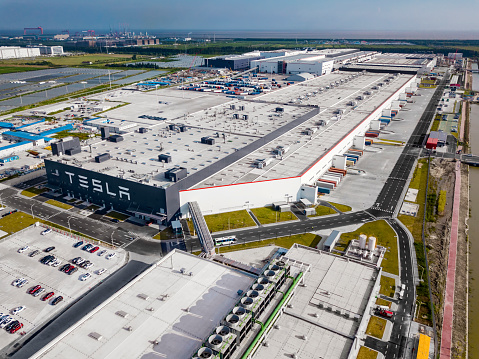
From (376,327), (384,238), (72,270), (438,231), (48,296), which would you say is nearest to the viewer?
(376,327)

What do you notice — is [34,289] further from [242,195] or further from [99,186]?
[242,195]

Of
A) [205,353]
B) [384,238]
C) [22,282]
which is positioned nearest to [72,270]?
[22,282]

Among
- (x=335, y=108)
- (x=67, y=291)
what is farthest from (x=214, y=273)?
(x=335, y=108)

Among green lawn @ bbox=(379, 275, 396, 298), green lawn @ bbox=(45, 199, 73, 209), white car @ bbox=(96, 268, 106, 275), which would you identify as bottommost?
green lawn @ bbox=(379, 275, 396, 298)

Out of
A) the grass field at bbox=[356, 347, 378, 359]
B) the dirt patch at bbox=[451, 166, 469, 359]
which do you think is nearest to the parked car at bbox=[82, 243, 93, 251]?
the grass field at bbox=[356, 347, 378, 359]

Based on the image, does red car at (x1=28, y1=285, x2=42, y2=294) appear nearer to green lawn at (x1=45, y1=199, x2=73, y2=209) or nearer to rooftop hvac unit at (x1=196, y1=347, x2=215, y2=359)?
green lawn at (x1=45, y1=199, x2=73, y2=209)

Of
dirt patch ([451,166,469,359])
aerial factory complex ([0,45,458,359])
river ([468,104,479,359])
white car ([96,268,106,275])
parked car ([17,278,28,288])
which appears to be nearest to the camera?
aerial factory complex ([0,45,458,359])
